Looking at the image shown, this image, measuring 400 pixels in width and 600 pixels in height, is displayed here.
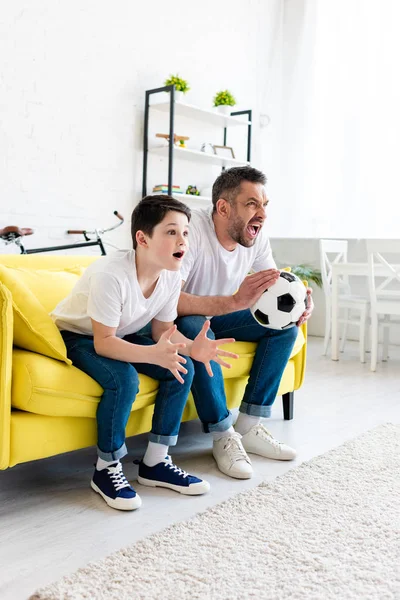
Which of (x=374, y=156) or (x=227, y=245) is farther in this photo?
(x=374, y=156)

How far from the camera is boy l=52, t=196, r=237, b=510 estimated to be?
1.64m

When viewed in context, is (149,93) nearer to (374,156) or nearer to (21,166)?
(21,166)

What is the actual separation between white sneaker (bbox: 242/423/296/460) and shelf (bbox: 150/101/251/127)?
2990mm

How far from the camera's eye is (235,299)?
2.06 meters

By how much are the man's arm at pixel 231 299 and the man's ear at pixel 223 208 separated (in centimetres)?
26

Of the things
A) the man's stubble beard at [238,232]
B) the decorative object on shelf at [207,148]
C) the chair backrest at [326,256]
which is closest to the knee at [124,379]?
the man's stubble beard at [238,232]

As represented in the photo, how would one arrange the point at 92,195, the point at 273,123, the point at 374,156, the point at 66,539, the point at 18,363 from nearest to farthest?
1. the point at 66,539
2. the point at 18,363
3. the point at 92,195
4. the point at 374,156
5. the point at 273,123

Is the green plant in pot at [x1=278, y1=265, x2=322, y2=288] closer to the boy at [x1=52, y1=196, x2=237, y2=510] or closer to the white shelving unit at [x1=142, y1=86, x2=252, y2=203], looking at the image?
the white shelving unit at [x1=142, y1=86, x2=252, y2=203]

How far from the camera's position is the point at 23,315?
1648 millimetres

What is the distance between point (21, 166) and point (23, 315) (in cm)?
240

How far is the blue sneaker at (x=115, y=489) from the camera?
1613 mm

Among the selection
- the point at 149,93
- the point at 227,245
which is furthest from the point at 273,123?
the point at 227,245

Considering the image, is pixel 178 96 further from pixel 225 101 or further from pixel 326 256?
pixel 326 256

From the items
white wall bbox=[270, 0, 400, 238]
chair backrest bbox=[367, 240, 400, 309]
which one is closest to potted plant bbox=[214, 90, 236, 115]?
Result: white wall bbox=[270, 0, 400, 238]
